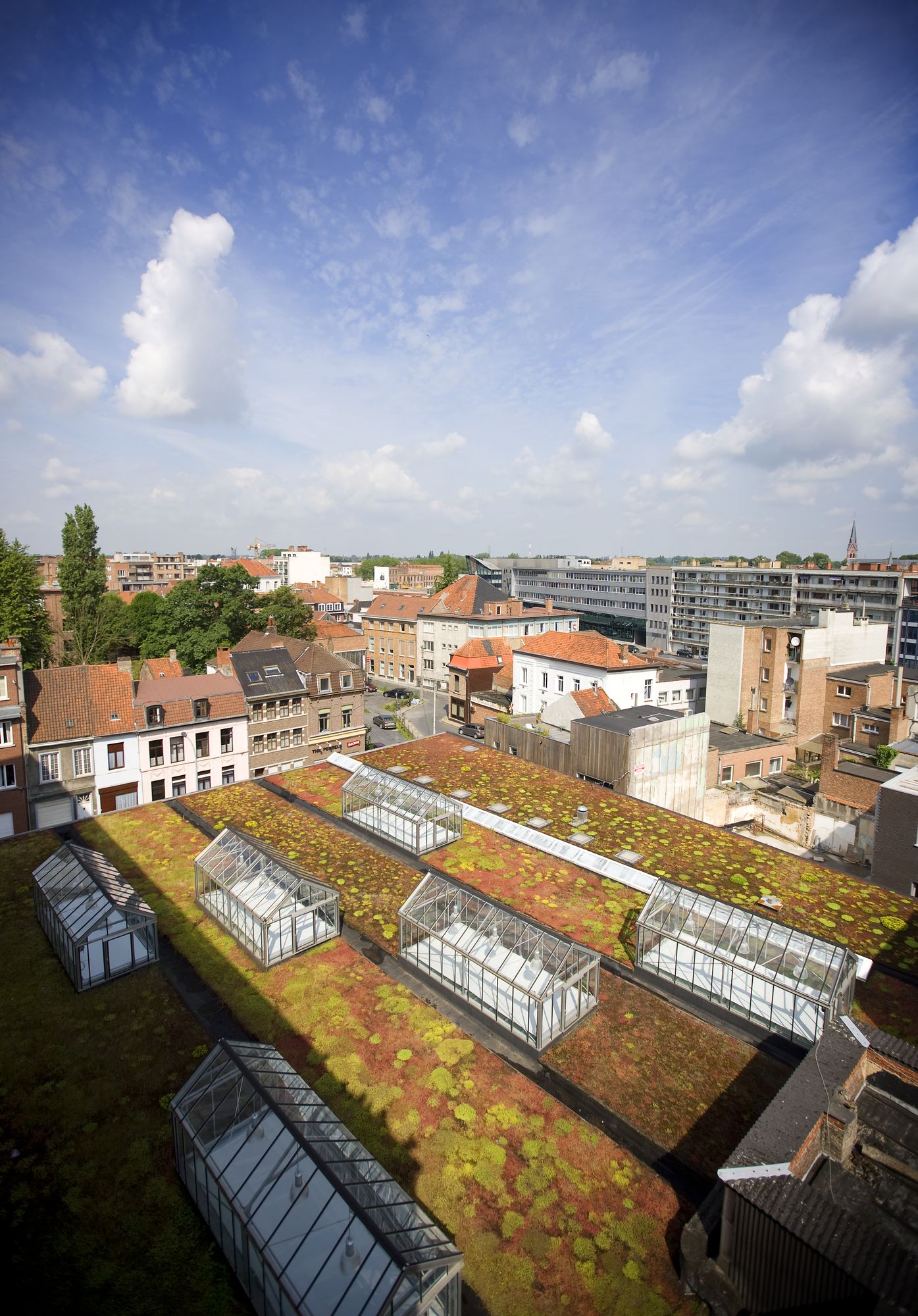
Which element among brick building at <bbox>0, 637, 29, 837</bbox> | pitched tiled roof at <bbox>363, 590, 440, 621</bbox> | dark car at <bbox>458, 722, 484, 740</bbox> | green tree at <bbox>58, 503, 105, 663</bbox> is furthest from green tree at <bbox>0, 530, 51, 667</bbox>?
pitched tiled roof at <bbox>363, 590, 440, 621</bbox>

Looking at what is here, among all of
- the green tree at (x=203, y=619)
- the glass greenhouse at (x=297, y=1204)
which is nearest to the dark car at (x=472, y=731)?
the green tree at (x=203, y=619)

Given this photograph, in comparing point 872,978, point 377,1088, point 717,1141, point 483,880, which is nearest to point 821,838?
point 872,978

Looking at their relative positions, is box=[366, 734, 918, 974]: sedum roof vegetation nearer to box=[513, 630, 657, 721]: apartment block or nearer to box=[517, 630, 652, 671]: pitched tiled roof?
box=[513, 630, 657, 721]: apartment block

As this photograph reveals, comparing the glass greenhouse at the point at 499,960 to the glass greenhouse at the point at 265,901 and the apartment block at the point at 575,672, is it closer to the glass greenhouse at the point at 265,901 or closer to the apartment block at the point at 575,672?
the glass greenhouse at the point at 265,901

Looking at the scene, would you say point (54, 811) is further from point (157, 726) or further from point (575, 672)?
point (575, 672)

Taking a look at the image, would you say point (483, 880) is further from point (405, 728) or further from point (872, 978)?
point (405, 728)

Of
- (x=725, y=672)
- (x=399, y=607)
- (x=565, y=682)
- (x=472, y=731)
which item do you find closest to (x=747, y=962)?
(x=565, y=682)
